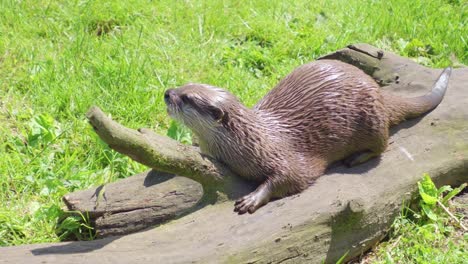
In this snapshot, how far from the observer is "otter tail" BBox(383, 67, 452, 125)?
9.89 feet

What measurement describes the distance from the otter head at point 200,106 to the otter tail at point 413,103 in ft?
2.83

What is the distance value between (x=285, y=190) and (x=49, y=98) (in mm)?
1749

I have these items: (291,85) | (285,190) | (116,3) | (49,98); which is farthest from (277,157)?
(116,3)

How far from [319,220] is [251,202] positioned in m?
0.29

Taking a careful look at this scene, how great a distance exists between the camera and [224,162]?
2.59 metres

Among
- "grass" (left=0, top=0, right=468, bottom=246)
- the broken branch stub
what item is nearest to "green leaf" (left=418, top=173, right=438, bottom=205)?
the broken branch stub

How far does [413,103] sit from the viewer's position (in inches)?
123

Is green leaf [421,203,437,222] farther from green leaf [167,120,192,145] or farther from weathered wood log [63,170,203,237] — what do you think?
green leaf [167,120,192,145]

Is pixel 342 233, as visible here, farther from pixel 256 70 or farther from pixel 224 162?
pixel 256 70

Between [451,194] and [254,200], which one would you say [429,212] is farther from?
[254,200]

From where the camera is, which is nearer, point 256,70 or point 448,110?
point 448,110

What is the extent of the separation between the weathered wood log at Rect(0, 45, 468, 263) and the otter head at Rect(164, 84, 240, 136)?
0.35 m

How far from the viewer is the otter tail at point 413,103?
3.01m

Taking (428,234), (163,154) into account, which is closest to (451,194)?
(428,234)
